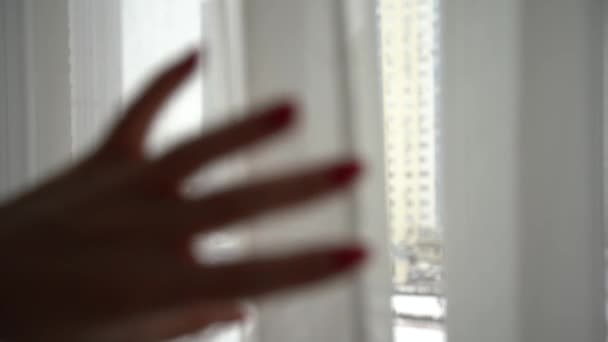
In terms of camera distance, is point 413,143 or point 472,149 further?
point 413,143

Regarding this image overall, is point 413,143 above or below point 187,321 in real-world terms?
above

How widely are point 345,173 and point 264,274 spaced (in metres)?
0.08

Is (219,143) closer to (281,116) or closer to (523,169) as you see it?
(281,116)

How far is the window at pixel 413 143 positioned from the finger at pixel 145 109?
65 cm

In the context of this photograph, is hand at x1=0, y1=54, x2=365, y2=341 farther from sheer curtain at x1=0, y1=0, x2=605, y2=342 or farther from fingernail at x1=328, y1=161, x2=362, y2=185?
sheer curtain at x1=0, y1=0, x2=605, y2=342

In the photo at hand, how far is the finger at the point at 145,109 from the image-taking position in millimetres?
299

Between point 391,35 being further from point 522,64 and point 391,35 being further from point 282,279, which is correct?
point 282,279

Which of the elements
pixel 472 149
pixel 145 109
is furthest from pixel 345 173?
pixel 472 149

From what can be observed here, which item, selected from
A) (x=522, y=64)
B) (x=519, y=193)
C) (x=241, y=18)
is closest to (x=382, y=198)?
(x=519, y=193)

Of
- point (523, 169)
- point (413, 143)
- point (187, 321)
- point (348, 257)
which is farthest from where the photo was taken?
point (413, 143)

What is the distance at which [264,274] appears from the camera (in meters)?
0.25

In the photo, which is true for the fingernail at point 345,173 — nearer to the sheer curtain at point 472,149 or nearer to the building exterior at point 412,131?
the sheer curtain at point 472,149

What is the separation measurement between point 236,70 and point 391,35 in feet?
1.13

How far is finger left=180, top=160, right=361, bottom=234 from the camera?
0.25 metres
